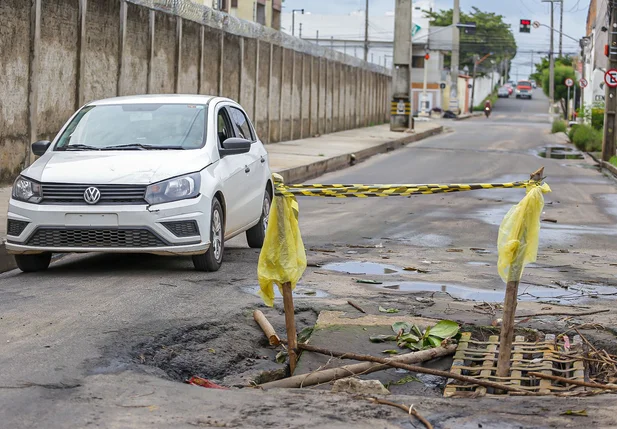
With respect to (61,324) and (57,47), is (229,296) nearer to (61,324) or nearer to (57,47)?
(61,324)

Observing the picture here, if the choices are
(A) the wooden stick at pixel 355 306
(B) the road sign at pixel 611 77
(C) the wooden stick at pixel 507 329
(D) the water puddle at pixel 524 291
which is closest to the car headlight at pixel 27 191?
(A) the wooden stick at pixel 355 306

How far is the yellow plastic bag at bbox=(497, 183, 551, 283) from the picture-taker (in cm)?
619

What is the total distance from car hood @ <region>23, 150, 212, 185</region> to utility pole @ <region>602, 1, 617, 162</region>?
905 inches

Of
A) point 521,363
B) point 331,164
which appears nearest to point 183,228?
point 521,363

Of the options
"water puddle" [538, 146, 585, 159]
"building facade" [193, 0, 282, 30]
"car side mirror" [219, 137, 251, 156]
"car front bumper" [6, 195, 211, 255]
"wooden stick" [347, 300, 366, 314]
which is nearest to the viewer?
"wooden stick" [347, 300, 366, 314]

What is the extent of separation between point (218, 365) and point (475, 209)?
11.0m

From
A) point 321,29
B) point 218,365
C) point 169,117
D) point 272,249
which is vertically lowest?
point 218,365

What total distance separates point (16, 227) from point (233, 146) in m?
2.20

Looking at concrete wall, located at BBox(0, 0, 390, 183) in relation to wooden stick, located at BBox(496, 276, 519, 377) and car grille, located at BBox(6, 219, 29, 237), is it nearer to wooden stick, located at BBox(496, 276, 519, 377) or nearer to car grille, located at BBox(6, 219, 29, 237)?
car grille, located at BBox(6, 219, 29, 237)

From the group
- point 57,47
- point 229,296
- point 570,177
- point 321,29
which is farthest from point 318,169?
point 321,29

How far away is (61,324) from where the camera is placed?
23.8ft

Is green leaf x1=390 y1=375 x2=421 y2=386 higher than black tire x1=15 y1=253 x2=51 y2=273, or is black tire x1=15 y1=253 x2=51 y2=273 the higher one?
black tire x1=15 y1=253 x2=51 y2=273

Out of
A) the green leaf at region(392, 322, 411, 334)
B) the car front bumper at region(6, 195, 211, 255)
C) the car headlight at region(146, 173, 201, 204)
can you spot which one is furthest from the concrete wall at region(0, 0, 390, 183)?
the green leaf at region(392, 322, 411, 334)

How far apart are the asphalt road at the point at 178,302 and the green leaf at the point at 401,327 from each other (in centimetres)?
99
